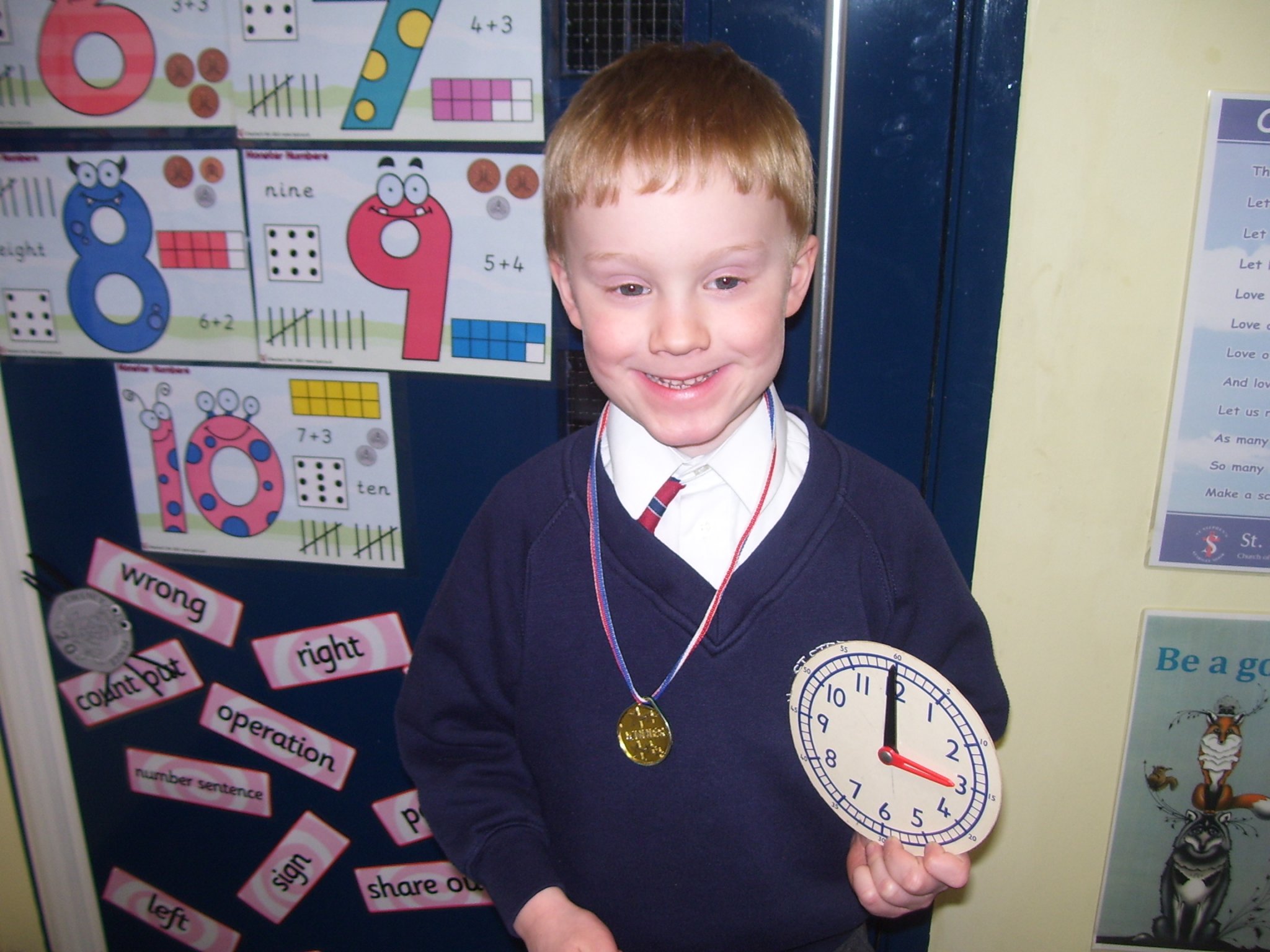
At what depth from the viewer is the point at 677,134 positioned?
0.78 m

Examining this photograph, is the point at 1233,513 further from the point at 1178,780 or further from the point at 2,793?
the point at 2,793

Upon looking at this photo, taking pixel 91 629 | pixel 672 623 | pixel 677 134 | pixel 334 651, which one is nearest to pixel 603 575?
pixel 672 623

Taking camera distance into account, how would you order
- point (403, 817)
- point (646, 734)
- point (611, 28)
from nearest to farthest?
point (646, 734) → point (611, 28) → point (403, 817)

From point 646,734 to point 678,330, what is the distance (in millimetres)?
451

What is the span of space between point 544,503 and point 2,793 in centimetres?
144

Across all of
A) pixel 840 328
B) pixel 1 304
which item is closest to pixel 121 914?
pixel 1 304

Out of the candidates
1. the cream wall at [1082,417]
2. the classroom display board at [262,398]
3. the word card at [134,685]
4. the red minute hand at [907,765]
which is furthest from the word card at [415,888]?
the red minute hand at [907,765]

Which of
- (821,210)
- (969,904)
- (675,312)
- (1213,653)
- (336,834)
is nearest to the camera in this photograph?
(675,312)

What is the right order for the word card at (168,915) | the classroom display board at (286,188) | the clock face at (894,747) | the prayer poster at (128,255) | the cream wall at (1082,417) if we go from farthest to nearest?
the word card at (168,915) → the prayer poster at (128,255) → the classroom display board at (286,188) → the cream wall at (1082,417) → the clock face at (894,747)

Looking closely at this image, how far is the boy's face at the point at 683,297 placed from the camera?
0.77m

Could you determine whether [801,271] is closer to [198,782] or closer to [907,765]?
[907,765]

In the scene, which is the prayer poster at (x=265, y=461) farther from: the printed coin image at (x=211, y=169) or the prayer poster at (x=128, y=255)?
the printed coin image at (x=211, y=169)

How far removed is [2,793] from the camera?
5.26 feet

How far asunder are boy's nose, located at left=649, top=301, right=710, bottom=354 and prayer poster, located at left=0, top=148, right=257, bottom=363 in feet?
2.72
